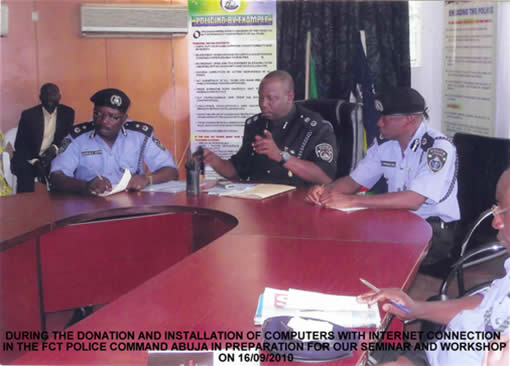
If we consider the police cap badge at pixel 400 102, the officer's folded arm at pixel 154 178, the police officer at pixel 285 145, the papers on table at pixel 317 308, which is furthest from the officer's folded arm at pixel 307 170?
the papers on table at pixel 317 308

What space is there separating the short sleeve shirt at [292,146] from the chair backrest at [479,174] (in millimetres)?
748

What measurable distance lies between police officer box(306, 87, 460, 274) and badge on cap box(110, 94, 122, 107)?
1224mm

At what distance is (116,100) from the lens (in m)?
3.52

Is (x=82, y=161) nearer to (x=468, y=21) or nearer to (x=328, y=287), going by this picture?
(x=328, y=287)

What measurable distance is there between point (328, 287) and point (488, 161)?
5.04 feet

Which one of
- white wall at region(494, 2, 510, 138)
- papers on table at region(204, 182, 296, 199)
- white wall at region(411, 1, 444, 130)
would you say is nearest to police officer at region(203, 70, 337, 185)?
papers on table at region(204, 182, 296, 199)

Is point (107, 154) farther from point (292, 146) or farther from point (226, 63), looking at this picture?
point (226, 63)

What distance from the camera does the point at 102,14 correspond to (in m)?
5.89

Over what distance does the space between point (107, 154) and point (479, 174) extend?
2.05 m

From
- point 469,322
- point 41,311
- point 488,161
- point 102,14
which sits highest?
point 102,14

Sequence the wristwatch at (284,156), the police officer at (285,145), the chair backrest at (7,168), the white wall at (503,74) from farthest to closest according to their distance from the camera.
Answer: the chair backrest at (7,168) → the white wall at (503,74) → the police officer at (285,145) → the wristwatch at (284,156)

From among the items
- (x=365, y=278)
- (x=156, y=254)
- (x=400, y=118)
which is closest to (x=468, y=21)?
(x=400, y=118)

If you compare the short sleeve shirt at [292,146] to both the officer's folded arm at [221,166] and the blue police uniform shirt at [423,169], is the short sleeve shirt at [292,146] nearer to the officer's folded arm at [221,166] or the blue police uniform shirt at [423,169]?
the officer's folded arm at [221,166]

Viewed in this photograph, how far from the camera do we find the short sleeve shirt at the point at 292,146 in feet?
12.1
